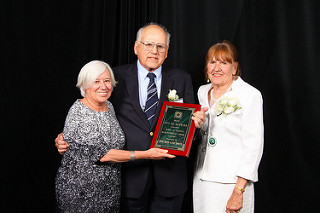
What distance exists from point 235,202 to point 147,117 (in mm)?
884

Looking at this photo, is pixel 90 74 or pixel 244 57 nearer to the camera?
pixel 90 74

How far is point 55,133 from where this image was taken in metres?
3.19

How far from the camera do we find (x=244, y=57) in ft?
11.6

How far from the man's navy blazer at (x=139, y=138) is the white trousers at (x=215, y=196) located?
0.15m

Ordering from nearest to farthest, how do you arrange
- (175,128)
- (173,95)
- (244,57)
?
(175,128) → (173,95) → (244,57)

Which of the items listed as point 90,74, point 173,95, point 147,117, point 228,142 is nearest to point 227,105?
point 228,142

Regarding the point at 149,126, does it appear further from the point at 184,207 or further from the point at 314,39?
the point at 314,39

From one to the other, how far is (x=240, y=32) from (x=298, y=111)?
3.40 feet

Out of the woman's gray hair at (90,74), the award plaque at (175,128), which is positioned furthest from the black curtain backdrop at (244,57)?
the award plaque at (175,128)

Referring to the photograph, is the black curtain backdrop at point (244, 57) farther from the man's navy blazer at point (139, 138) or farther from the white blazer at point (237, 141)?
the white blazer at point (237, 141)

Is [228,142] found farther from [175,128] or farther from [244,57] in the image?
[244,57]

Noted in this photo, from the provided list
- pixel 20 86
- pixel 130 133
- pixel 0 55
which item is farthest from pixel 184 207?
pixel 0 55

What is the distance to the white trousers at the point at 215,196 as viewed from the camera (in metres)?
2.49

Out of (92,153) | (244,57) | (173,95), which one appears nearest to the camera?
(92,153)
